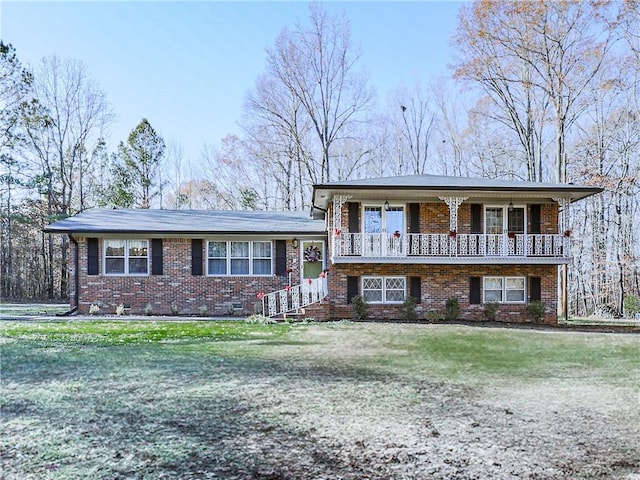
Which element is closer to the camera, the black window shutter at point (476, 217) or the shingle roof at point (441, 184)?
the shingle roof at point (441, 184)

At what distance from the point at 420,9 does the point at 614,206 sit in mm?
14820

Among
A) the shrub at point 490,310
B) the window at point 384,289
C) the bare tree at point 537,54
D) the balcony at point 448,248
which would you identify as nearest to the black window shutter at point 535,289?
the balcony at point 448,248

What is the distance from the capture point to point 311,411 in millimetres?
4977

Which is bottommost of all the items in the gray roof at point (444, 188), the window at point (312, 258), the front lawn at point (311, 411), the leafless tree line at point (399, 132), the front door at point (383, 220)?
the front lawn at point (311, 411)

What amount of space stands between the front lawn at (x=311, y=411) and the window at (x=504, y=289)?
6.52m

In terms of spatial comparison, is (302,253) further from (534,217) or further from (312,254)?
(534,217)

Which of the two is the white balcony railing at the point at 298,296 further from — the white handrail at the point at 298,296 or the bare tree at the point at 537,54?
the bare tree at the point at 537,54

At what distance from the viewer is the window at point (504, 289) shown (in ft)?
52.7

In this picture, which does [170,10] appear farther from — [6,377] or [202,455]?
[202,455]

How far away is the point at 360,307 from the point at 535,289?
608 centimetres

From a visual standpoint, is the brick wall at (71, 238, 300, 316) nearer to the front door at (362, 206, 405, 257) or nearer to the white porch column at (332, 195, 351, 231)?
the white porch column at (332, 195, 351, 231)

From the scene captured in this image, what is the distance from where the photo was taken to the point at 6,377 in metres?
6.11

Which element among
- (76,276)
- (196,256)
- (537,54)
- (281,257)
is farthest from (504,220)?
(76,276)

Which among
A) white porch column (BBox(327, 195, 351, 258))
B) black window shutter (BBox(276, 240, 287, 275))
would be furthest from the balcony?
black window shutter (BBox(276, 240, 287, 275))
